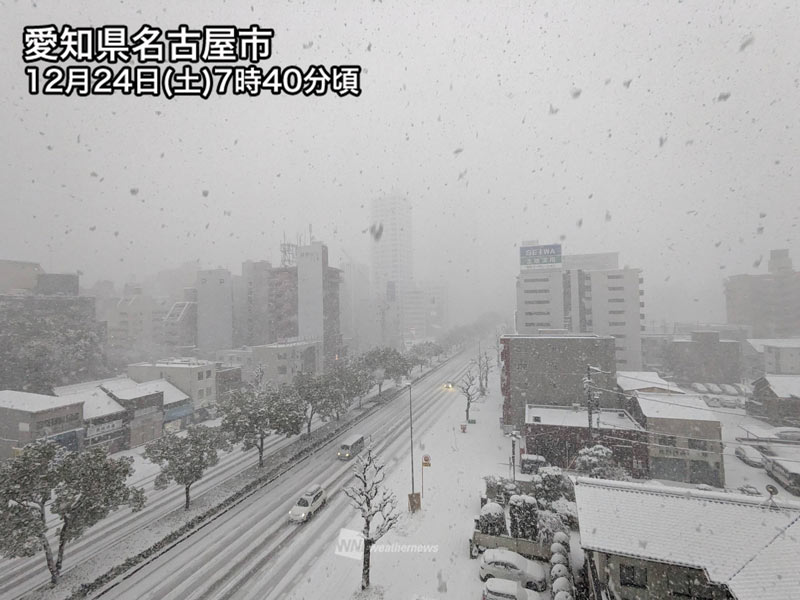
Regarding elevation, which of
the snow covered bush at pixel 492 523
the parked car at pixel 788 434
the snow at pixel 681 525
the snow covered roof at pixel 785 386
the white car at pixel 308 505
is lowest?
the parked car at pixel 788 434

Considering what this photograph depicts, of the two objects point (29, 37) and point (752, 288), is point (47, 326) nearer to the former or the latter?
point (29, 37)

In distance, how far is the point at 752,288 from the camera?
7556 centimetres

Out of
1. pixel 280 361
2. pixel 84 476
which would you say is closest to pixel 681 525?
pixel 84 476

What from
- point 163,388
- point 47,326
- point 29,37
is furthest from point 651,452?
point 47,326

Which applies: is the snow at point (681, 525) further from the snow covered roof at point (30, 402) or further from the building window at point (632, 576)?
the snow covered roof at point (30, 402)

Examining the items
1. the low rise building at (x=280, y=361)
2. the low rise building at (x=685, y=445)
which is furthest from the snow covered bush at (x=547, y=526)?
the low rise building at (x=280, y=361)

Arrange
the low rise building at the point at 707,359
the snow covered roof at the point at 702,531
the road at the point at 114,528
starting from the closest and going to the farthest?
the snow covered roof at the point at 702,531
the road at the point at 114,528
the low rise building at the point at 707,359

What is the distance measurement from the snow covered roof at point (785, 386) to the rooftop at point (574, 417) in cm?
2027

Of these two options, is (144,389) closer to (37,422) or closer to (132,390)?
(132,390)

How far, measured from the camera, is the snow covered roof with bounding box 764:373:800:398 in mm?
35125

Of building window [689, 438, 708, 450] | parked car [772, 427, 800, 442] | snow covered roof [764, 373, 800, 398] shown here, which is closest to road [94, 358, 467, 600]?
building window [689, 438, 708, 450]

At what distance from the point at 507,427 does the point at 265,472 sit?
21.1 m

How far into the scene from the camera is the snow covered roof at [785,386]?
35.1 metres

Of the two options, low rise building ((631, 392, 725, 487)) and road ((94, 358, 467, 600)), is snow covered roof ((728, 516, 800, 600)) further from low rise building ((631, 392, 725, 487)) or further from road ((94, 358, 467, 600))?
road ((94, 358, 467, 600))
